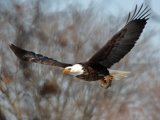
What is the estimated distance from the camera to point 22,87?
82.3 feet

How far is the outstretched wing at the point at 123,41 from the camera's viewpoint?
10.5 metres

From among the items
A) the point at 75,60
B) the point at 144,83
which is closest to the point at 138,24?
the point at 75,60

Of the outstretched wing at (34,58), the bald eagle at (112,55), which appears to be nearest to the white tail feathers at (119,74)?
the bald eagle at (112,55)

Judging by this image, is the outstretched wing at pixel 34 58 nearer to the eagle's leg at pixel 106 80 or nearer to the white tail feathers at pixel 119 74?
the eagle's leg at pixel 106 80

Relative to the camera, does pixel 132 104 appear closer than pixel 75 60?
No

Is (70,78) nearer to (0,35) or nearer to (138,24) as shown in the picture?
(0,35)

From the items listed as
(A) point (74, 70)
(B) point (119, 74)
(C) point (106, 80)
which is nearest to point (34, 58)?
(A) point (74, 70)

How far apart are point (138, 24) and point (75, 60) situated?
1390cm

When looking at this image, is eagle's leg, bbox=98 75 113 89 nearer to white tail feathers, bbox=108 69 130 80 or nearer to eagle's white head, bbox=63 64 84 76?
white tail feathers, bbox=108 69 130 80

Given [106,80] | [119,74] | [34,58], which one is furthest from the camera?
[34,58]

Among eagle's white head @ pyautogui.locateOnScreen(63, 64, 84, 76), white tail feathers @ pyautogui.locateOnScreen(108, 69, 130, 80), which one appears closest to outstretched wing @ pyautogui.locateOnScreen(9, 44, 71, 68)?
eagle's white head @ pyautogui.locateOnScreen(63, 64, 84, 76)

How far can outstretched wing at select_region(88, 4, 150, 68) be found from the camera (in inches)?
412

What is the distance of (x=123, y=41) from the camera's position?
34.6ft

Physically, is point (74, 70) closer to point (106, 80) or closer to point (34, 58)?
point (106, 80)
